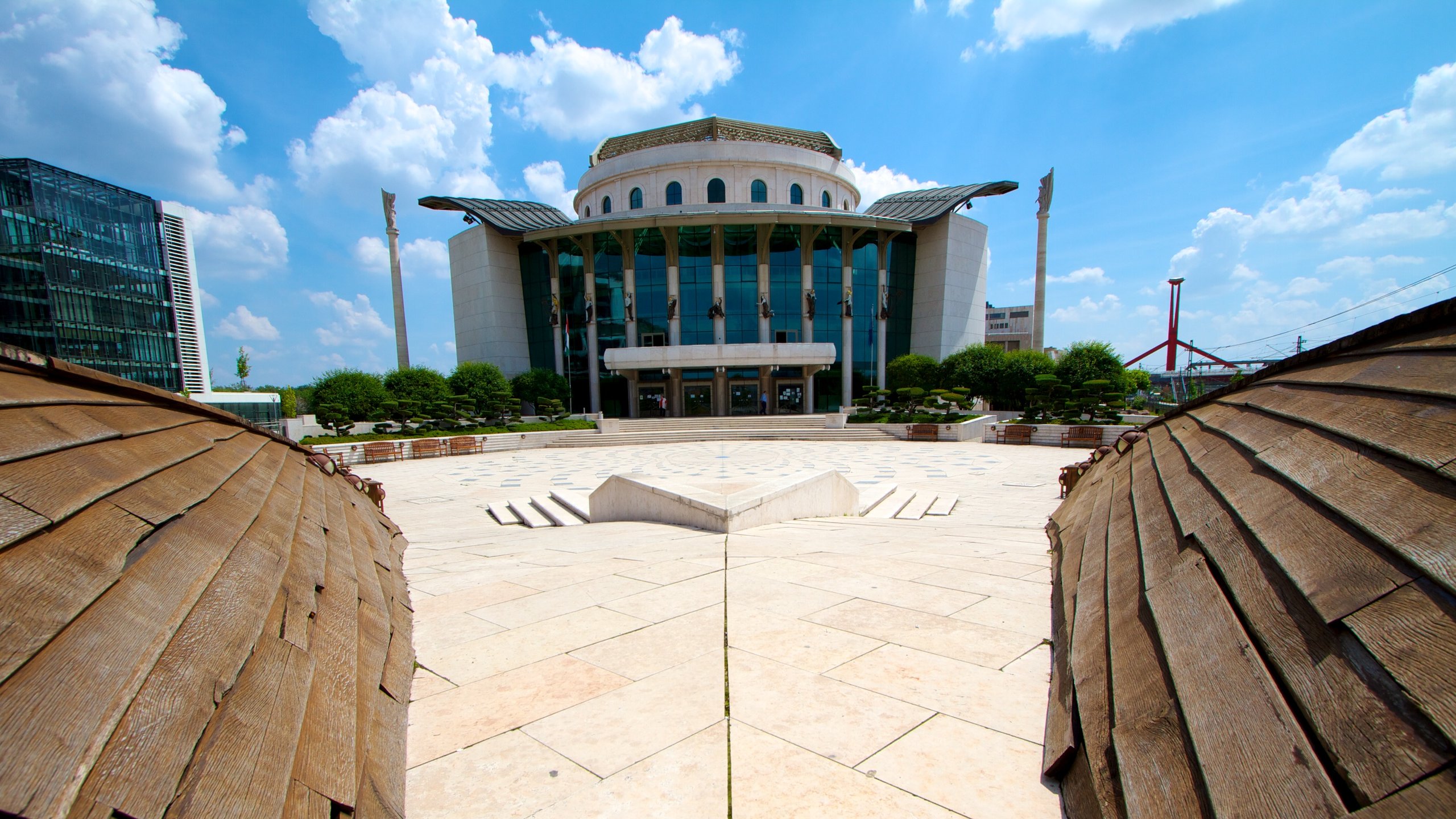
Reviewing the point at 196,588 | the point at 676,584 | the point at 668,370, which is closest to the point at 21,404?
the point at 196,588

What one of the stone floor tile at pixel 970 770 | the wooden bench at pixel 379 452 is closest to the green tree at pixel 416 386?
the wooden bench at pixel 379 452

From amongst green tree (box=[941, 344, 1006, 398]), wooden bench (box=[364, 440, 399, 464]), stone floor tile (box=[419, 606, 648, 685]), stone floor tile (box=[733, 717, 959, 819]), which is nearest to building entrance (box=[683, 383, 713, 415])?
green tree (box=[941, 344, 1006, 398])

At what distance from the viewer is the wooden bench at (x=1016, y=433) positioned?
2384 cm

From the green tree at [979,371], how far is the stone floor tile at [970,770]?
30.6 meters

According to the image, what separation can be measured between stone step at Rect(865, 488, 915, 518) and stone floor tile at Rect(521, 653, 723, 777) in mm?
7725

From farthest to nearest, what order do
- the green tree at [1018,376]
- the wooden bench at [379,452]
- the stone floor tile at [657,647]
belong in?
the green tree at [1018,376], the wooden bench at [379,452], the stone floor tile at [657,647]

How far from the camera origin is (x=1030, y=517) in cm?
947

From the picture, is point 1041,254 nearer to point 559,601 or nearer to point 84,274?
point 559,601

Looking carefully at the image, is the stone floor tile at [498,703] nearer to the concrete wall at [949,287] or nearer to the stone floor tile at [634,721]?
the stone floor tile at [634,721]

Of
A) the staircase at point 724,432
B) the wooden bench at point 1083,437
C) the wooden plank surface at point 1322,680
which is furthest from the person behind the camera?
the staircase at point 724,432

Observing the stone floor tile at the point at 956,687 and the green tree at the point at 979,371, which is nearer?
the stone floor tile at the point at 956,687

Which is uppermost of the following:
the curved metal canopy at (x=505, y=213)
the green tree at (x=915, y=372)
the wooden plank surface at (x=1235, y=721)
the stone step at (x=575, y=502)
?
the curved metal canopy at (x=505, y=213)

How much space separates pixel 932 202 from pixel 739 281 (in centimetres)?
1569

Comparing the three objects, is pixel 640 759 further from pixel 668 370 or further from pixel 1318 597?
pixel 668 370
